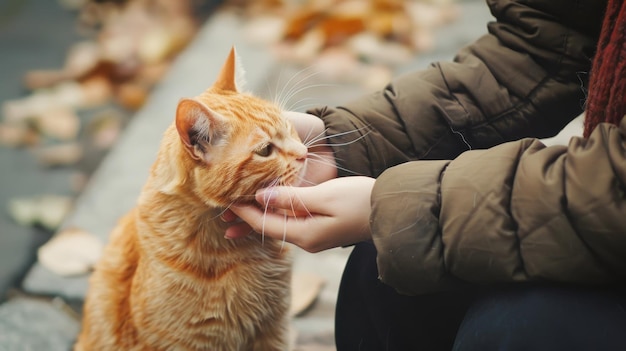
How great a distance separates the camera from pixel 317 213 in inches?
42.1

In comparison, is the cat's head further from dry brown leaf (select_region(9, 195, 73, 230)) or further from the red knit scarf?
dry brown leaf (select_region(9, 195, 73, 230))

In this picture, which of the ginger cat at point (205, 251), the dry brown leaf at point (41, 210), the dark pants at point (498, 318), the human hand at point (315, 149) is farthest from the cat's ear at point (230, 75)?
the dry brown leaf at point (41, 210)

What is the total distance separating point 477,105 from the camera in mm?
1227

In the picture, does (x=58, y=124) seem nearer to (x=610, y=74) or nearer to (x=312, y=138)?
(x=312, y=138)

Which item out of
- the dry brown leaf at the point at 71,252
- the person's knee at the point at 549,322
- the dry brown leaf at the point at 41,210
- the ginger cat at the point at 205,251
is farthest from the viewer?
the dry brown leaf at the point at 41,210

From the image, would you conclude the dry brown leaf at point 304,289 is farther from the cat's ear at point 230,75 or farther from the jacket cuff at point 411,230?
the jacket cuff at point 411,230

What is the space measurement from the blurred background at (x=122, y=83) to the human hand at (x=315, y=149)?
52 cm

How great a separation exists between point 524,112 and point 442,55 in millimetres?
1235

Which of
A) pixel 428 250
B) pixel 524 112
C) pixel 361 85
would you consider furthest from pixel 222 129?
pixel 361 85

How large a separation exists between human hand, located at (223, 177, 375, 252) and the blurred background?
58 centimetres

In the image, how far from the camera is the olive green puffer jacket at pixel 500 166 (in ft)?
2.87

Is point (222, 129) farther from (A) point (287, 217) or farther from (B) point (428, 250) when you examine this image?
(B) point (428, 250)

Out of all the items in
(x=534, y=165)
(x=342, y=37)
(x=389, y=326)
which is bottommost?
(x=389, y=326)

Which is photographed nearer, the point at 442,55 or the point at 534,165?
the point at 534,165
